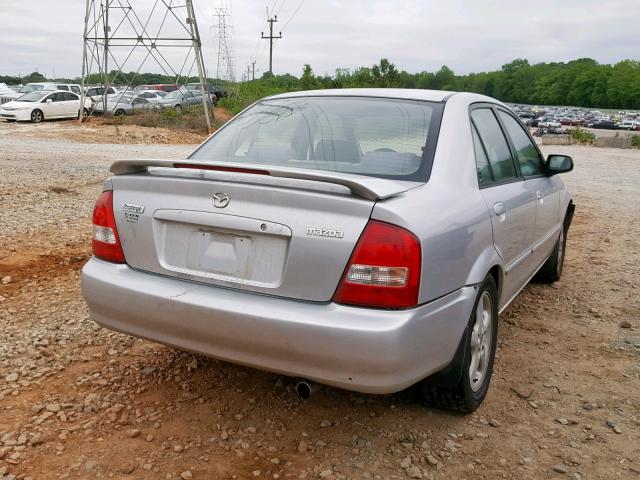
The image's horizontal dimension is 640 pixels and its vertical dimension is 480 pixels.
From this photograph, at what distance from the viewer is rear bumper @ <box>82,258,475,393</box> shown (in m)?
2.37

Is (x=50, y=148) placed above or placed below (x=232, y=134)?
below

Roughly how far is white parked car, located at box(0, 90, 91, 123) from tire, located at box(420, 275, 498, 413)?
29.5m

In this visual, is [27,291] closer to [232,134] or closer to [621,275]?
[232,134]

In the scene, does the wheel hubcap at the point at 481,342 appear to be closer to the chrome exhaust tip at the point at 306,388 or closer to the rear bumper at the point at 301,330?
the rear bumper at the point at 301,330

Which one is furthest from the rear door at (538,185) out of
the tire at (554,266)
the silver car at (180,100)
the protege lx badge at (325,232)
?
the silver car at (180,100)

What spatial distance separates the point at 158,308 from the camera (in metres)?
2.70

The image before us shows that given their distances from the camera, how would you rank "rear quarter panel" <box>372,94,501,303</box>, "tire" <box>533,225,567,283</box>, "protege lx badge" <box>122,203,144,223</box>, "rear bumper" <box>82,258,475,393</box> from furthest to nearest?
"tire" <box>533,225,567,283</box>
"protege lx badge" <box>122,203,144,223</box>
"rear quarter panel" <box>372,94,501,303</box>
"rear bumper" <box>82,258,475,393</box>

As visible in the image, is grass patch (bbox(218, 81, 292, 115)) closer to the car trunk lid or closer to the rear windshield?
the rear windshield

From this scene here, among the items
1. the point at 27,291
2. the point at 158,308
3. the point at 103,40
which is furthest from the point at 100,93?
the point at 158,308

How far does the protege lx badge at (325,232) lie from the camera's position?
2.40 m

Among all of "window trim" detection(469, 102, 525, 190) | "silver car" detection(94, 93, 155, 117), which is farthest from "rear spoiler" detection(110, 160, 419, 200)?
"silver car" detection(94, 93, 155, 117)

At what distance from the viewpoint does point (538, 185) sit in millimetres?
4305

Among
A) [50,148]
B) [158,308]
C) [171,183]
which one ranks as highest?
[171,183]

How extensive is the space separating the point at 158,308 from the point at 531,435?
1.86 m
